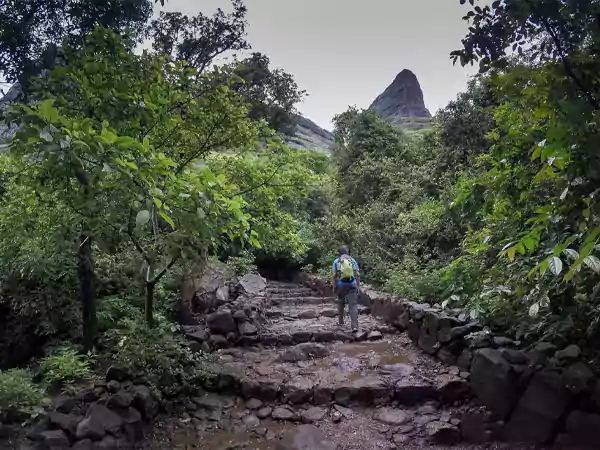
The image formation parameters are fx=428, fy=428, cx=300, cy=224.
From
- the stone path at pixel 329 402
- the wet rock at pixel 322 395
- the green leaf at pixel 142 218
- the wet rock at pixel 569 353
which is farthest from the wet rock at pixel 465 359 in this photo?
the green leaf at pixel 142 218

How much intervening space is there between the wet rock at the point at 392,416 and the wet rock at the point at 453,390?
0.50m

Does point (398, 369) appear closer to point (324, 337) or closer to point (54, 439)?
point (324, 337)

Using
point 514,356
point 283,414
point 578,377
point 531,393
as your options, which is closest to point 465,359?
point 514,356

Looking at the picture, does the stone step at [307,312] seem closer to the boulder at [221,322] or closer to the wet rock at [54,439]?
the boulder at [221,322]

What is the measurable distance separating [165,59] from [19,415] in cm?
371

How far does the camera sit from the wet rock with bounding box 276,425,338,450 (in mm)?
4305

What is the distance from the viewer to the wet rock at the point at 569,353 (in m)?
4.30

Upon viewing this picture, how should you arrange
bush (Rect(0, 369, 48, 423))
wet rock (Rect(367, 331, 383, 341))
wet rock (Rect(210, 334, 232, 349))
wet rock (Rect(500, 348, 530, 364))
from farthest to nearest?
wet rock (Rect(367, 331, 383, 341)) < wet rock (Rect(210, 334, 232, 349)) < wet rock (Rect(500, 348, 530, 364)) < bush (Rect(0, 369, 48, 423))

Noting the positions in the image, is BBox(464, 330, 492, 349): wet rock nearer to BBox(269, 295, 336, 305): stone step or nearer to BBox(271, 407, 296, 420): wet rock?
BBox(271, 407, 296, 420): wet rock

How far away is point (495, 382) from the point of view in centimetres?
464

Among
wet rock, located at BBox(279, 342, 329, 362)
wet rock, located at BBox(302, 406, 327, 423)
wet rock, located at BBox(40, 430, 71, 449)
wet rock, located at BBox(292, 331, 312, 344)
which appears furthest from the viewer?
wet rock, located at BBox(292, 331, 312, 344)

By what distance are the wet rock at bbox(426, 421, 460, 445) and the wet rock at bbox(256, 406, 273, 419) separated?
1777 millimetres

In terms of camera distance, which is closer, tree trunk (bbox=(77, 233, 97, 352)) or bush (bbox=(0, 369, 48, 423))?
bush (bbox=(0, 369, 48, 423))

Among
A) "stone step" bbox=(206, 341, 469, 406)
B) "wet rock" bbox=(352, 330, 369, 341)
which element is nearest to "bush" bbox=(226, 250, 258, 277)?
"wet rock" bbox=(352, 330, 369, 341)
